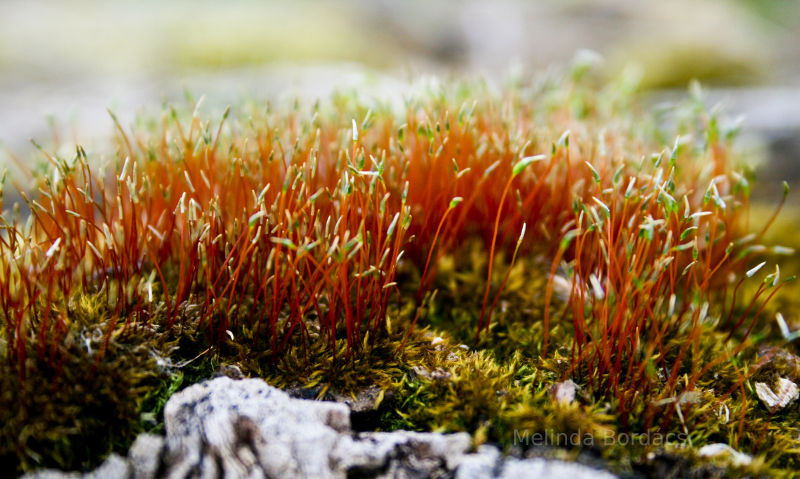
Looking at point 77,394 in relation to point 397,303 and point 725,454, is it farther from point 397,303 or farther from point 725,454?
point 725,454

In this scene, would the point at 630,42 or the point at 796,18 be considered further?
the point at 796,18

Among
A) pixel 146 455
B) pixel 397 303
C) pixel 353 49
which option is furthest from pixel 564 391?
pixel 353 49

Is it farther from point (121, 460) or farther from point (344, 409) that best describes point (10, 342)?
point (344, 409)

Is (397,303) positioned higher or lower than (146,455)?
higher

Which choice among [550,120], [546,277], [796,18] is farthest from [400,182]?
[796,18]

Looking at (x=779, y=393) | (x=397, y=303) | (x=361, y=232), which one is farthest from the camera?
(x=397, y=303)

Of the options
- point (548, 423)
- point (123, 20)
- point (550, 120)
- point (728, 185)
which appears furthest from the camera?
point (123, 20)

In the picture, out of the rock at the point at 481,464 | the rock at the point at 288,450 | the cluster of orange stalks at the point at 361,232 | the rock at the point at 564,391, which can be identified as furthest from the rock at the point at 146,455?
the rock at the point at 564,391

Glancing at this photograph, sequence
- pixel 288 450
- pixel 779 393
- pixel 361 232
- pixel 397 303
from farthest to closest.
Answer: pixel 397 303 < pixel 779 393 < pixel 361 232 < pixel 288 450
